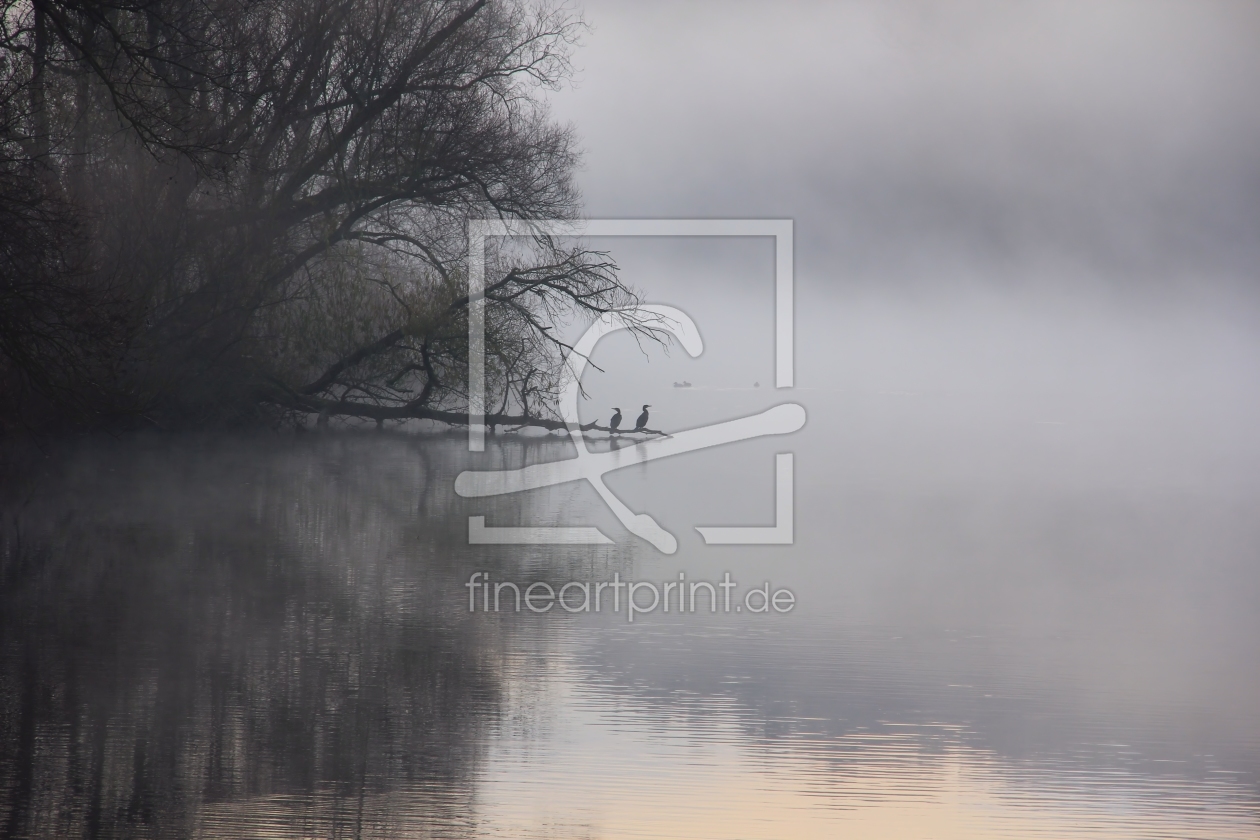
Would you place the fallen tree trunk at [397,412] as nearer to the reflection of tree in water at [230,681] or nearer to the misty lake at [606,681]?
the misty lake at [606,681]

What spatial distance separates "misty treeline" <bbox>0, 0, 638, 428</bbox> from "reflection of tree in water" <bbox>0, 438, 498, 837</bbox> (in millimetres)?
8804

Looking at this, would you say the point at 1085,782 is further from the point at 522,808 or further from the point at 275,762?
the point at 275,762

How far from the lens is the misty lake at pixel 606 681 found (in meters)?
4.38

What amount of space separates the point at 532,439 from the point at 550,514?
11.2 meters

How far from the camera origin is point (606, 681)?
5.99 m

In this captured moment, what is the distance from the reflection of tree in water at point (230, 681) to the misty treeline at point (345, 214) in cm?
880

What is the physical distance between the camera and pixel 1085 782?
4.77m

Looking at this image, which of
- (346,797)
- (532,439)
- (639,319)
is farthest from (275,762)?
(532,439)

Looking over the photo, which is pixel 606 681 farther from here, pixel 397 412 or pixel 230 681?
pixel 397 412

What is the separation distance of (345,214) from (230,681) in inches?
631
